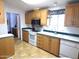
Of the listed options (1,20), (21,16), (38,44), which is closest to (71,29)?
(38,44)

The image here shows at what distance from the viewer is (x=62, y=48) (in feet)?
10.6

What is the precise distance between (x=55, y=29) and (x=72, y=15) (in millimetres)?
1384

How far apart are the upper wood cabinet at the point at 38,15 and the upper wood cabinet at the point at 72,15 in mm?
1393

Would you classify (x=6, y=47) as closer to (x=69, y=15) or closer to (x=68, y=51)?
(x=68, y=51)

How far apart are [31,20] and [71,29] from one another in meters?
2.81

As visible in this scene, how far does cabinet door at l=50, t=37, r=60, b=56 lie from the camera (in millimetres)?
3423

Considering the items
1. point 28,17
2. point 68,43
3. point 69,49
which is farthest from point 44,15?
point 69,49

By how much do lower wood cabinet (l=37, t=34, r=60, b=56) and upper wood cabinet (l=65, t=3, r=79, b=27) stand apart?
84 cm

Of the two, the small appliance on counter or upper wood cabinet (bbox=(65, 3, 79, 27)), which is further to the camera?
the small appliance on counter

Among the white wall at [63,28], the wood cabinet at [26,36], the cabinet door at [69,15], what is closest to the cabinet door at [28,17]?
the wood cabinet at [26,36]

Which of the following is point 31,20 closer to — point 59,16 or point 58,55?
point 59,16

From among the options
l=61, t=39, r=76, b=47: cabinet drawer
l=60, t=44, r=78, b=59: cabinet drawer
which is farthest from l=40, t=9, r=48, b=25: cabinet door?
l=60, t=44, r=78, b=59: cabinet drawer

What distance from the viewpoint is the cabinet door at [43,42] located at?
13.0 feet

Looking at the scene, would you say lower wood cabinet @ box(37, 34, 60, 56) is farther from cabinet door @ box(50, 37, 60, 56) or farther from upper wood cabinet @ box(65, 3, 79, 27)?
upper wood cabinet @ box(65, 3, 79, 27)
